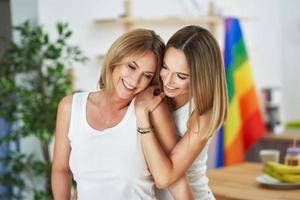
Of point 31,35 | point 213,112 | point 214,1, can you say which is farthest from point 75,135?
point 214,1

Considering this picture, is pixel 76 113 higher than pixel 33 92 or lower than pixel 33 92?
higher

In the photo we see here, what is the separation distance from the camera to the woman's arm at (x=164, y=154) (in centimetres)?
195

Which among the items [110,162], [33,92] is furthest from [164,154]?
[33,92]

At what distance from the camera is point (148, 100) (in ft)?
6.59

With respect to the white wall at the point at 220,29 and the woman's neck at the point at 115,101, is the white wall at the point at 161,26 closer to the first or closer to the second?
the white wall at the point at 220,29

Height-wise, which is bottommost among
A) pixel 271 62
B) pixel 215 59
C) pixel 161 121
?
pixel 271 62

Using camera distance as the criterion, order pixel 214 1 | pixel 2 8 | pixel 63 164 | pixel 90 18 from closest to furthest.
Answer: pixel 63 164 < pixel 90 18 < pixel 2 8 < pixel 214 1

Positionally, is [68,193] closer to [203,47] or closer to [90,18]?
[203,47]

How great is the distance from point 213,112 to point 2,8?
108 inches

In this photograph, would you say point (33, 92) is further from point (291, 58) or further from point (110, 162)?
point (291, 58)

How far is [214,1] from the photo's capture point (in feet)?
15.8

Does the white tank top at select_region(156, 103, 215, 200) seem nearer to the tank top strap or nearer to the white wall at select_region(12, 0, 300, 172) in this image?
the tank top strap

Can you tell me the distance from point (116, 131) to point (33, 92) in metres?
1.53

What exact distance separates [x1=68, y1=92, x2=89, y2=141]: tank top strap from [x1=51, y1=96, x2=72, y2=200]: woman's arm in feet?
0.06
